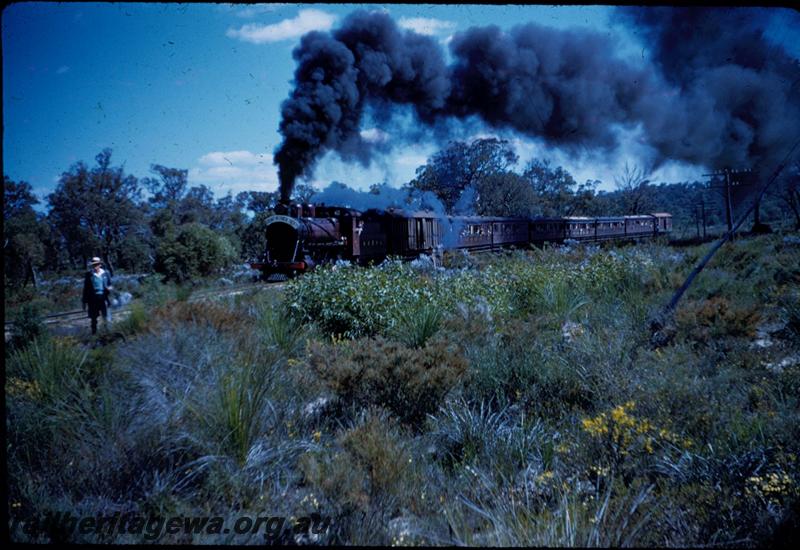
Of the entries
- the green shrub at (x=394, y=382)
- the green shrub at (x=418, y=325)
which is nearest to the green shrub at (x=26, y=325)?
the green shrub at (x=394, y=382)

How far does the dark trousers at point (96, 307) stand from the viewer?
360cm

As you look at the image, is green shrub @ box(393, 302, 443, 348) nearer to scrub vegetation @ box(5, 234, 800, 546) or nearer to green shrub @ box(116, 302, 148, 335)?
scrub vegetation @ box(5, 234, 800, 546)

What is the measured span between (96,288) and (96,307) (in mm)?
204

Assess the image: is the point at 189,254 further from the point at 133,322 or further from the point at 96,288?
the point at 96,288

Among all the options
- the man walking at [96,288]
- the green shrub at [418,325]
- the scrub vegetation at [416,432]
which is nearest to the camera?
the scrub vegetation at [416,432]

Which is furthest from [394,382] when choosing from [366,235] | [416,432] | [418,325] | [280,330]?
[366,235]

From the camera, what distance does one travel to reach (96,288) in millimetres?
3551

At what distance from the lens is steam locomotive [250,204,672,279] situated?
14758 millimetres

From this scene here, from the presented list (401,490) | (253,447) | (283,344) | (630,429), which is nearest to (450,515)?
(401,490)

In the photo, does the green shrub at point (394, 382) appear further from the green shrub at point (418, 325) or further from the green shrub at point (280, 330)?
the green shrub at point (418, 325)

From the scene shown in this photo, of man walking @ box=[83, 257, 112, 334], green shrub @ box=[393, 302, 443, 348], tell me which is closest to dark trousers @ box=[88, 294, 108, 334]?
man walking @ box=[83, 257, 112, 334]

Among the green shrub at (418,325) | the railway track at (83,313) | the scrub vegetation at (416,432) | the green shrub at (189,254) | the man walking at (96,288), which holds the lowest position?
the scrub vegetation at (416,432)

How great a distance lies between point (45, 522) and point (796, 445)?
15.3 feet

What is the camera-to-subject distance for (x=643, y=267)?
10586 mm
